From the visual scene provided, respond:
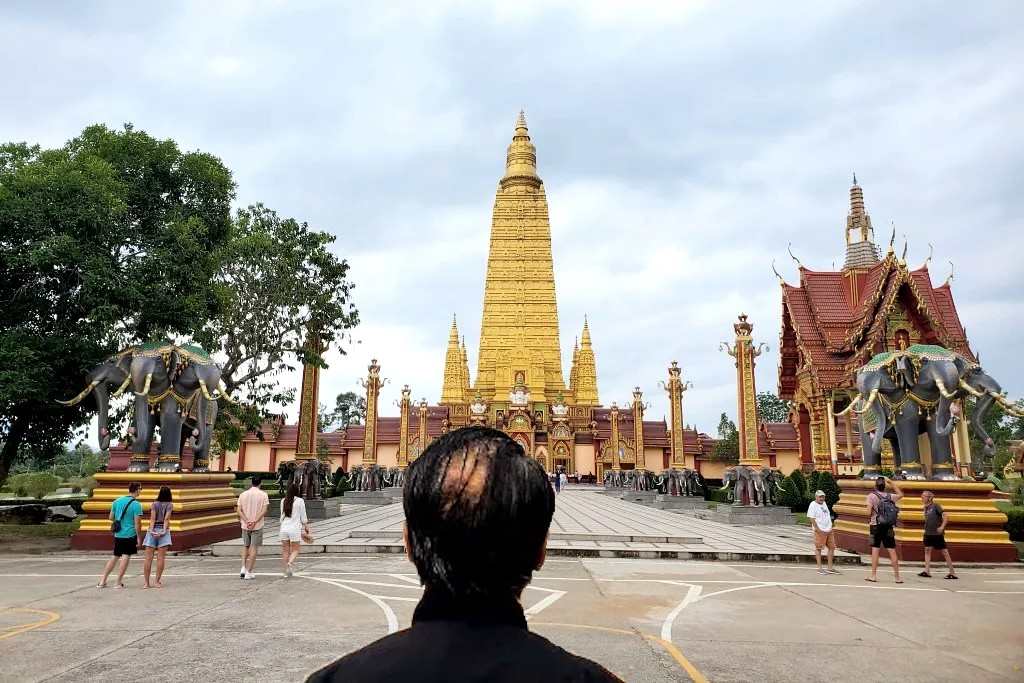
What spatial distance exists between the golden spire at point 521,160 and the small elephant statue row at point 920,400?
57.8m

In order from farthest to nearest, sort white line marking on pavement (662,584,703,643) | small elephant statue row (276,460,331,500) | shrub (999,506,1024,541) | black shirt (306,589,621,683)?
small elephant statue row (276,460,331,500)
shrub (999,506,1024,541)
white line marking on pavement (662,584,703,643)
black shirt (306,589,621,683)

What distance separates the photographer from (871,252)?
34.2 m

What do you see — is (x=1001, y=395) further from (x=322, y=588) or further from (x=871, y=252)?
(x=871, y=252)

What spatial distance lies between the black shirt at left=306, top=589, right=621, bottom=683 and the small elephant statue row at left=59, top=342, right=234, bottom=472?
44.1 feet

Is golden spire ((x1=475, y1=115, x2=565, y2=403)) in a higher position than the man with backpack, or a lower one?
higher

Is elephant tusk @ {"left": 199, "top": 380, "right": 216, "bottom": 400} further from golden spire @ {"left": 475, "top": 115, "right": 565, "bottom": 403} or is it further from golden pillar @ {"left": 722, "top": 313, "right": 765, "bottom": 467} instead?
golden spire @ {"left": 475, "top": 115, "right": 565, "bottom": 403}

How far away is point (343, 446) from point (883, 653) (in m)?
49.9

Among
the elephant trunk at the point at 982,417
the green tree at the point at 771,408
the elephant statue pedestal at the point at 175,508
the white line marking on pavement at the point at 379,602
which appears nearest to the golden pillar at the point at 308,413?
the elephant statue pedestal at the point at 175,508

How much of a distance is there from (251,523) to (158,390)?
5431 millimetres

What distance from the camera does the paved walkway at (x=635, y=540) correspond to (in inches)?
484

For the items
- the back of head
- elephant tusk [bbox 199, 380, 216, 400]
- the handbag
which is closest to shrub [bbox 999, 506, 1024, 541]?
the handbag

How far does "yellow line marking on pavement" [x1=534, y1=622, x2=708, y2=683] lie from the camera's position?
193 inches

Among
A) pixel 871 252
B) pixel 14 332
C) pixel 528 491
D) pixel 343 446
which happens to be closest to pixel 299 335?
pixel 14 332

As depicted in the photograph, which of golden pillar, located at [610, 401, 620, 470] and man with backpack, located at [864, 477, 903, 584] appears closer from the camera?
man with backpack, located at [864, 477, 903, 584]
